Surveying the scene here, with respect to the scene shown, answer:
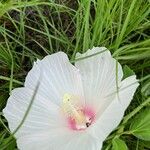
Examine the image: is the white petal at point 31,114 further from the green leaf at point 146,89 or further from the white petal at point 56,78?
the green leaf at point 146,89

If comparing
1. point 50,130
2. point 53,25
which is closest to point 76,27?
point 53,25

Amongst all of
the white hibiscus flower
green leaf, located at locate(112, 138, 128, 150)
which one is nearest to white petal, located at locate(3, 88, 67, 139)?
the white hibiscus flower

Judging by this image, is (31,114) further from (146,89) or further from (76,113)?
(146,89)

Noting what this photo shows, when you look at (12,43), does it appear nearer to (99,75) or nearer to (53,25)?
(53,25)

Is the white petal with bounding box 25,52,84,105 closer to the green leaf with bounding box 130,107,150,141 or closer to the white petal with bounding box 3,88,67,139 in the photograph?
the white petal with bounding box 3,88,67,139

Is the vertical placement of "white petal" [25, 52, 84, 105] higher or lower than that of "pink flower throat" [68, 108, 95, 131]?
higher

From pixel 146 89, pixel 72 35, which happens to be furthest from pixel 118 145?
pixel 72 35

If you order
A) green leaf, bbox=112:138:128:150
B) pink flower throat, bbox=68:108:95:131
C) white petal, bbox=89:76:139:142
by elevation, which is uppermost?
white petal, bbox=89:76:139:142
